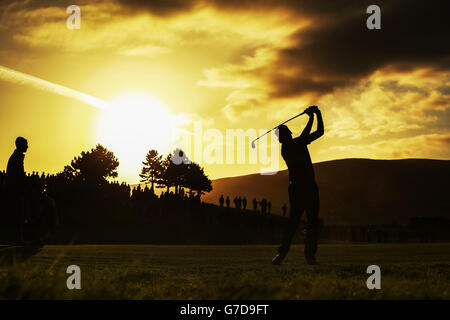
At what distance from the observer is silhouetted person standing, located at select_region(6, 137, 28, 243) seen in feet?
49.4

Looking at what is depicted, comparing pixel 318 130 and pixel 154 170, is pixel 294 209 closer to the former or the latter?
pixel 318 130

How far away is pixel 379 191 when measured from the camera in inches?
6698

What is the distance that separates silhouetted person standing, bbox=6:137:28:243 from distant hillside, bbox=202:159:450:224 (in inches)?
4888

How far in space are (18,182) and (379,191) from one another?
538 ft

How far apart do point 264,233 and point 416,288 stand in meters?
55.1

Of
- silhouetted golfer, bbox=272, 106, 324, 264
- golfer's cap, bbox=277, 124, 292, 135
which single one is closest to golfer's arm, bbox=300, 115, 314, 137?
silhouetted golfer, bbox=272, 106, 324, 264

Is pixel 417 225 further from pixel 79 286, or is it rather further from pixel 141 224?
pixel 79 286

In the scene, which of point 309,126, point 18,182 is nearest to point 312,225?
point 309,126

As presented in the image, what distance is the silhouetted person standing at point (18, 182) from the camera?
1505 cm

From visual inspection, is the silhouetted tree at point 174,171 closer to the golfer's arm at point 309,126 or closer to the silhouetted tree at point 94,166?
the silhouetted tree at point 94,166

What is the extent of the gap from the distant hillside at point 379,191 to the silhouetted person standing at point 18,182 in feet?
407

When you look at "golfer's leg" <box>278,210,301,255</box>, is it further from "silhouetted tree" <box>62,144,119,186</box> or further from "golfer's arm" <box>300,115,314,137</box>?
"silhouetted tree" <box>62,144,119,186</box>

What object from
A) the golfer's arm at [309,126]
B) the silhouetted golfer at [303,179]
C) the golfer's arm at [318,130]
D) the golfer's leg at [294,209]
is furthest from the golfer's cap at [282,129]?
the golfer's leg at [294,209]
